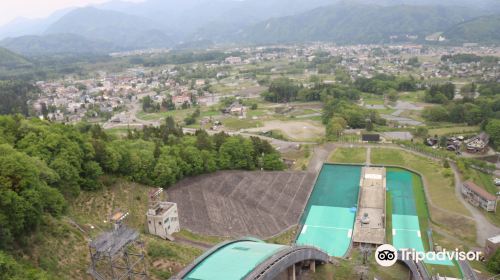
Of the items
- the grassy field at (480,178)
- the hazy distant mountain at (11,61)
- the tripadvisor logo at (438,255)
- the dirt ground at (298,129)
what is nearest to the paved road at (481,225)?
the tripadvisor logo at (438,255)

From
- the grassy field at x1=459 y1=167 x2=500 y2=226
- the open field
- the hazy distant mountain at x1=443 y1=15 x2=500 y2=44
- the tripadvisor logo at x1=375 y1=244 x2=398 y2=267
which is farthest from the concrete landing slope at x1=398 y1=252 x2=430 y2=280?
the hazy distant mountain at x1=443 y1=15 x2=500 y2=44

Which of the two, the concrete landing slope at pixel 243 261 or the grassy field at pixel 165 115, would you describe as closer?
the concrete landing slope at pixel 243 261

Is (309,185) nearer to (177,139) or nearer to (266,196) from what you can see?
(266,196)

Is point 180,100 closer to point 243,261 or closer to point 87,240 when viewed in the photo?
point 87,240

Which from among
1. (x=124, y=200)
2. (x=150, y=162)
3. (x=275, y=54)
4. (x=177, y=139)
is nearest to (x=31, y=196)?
(x=124, y=200)

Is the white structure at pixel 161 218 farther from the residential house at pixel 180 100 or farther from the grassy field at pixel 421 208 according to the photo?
the residential house at pixel 180 100

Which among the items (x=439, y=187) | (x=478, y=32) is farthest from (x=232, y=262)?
(x=478, y=32)
